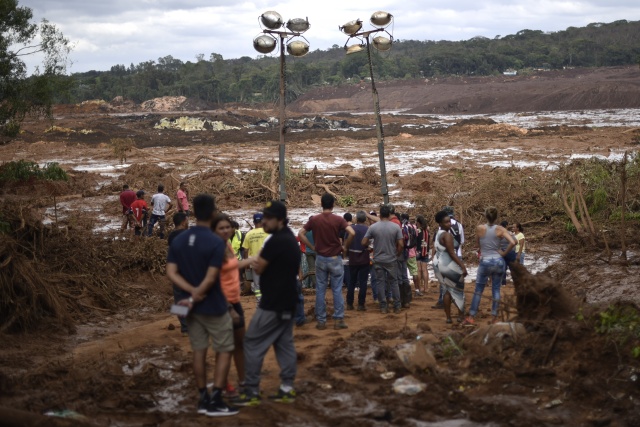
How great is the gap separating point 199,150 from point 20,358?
131 feet

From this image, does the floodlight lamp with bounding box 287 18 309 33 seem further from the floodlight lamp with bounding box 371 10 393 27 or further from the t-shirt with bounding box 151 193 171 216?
the t-shirt with bounding box 151 193 171 216

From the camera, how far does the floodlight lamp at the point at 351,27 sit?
14.4m

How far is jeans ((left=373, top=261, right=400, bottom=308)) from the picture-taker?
11.2 meters

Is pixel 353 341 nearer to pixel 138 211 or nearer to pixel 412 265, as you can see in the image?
pixel 412 265

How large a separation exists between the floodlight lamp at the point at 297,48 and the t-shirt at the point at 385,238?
3580 millimetres

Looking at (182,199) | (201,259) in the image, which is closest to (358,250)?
(201,259)

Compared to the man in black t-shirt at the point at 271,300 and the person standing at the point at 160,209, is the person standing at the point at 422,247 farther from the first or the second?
the person standing at the point at 160,209

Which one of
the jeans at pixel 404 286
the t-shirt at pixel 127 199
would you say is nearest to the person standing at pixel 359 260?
the jeans at pixel 404 286

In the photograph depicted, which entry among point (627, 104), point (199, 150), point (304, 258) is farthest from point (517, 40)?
point (304, 258)

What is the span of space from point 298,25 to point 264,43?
26.7 inches

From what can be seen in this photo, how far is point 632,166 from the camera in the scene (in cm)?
2019

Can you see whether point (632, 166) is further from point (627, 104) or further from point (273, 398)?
point (627, 104)

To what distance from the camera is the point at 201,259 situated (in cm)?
668

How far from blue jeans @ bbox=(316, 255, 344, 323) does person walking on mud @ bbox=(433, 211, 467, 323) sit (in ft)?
4.30
